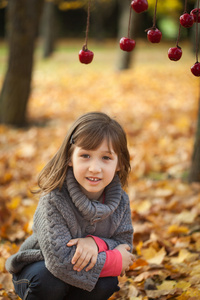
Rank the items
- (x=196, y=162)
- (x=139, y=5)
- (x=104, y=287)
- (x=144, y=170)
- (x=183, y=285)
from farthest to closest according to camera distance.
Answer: (x=144, y=170)
(x=196, y=162)
(x=183, y=285)
(x=104, y=287)
(x=139, y=5)

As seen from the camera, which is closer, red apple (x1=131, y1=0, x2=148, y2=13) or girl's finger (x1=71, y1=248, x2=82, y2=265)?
red apple (x1=131, y1=0, x2=148, y2=13)

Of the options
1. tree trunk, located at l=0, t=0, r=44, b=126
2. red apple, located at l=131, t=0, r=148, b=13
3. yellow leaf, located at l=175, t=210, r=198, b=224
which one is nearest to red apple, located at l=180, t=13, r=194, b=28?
red apple, located at l=131, t=0, r=148, b=13

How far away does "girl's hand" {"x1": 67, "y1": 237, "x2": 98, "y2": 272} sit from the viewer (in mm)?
1688

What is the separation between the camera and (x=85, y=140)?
1.75 meters

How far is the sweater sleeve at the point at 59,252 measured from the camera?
5.54 ft

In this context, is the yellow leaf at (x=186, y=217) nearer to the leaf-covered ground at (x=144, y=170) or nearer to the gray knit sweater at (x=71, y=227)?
the leaf-covered ground at (x=144, y=170)

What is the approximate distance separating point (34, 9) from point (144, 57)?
36.4ft

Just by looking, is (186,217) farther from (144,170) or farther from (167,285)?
(144,170)

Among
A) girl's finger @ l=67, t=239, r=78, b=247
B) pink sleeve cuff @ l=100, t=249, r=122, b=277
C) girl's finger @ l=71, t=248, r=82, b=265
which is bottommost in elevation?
pink sleeve cuff @ l=100, t=249, r=122, b=277

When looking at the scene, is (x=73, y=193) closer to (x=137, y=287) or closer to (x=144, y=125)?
(x=137, y=287)

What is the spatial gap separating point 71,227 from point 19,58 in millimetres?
4404

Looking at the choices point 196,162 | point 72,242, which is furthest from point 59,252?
point 196,162

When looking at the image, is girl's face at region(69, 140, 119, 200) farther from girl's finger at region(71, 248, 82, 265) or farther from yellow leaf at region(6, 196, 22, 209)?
yellow leaf at region(6, 196, 22, 209)

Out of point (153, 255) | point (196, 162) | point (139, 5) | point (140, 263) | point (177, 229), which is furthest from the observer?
point (196, 162)
